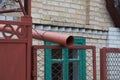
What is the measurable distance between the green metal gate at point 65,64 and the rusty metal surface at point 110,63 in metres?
0.56

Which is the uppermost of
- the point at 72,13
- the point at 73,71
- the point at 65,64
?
the point at 72,13

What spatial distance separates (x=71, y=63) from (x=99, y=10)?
1.21 meters

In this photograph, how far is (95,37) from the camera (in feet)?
18.6

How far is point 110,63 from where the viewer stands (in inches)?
147

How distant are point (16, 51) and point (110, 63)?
67.2 inches

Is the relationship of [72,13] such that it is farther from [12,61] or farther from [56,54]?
[12,61]

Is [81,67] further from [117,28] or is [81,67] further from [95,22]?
[117,28]

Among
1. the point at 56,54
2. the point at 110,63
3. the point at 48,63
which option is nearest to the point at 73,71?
the point at 56,54

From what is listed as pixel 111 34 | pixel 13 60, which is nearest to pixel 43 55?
pixel 111 34

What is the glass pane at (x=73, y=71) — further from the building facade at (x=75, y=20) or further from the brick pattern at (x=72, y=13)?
the brick pattern at (x=72, y=13)

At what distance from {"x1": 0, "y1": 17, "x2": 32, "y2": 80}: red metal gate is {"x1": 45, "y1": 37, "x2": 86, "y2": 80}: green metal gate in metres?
2.04

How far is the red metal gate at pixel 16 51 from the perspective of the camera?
7.43 ft

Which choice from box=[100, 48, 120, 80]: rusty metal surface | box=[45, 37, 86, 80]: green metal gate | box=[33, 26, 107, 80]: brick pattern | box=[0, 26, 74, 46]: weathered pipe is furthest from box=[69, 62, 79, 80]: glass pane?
box=[0, 26, 74, 46]: weathered pipe

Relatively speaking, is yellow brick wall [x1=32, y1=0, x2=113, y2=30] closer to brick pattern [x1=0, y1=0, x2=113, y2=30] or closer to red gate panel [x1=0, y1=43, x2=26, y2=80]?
brick pattern [x1=0, y1=0, x2=113, y2=30]
